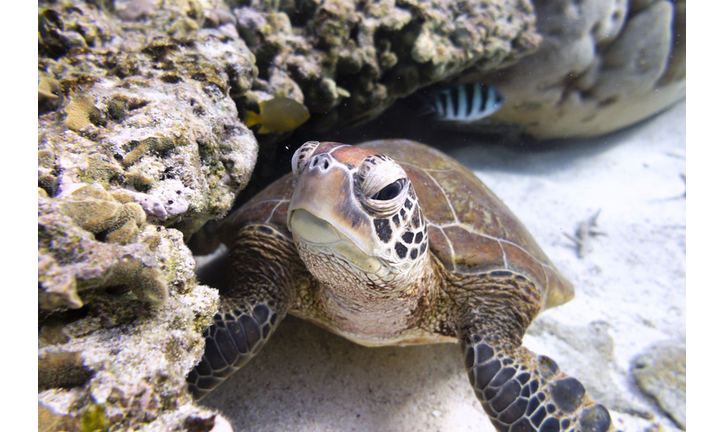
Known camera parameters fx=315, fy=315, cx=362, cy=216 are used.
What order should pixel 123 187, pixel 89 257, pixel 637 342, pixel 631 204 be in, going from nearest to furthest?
1. pixel 89 257
2. pixel 123 187
3. pixel 637 342
4. pixel 631 204

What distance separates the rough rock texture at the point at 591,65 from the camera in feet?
10.5

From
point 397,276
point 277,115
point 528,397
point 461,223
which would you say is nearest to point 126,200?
point 397,276

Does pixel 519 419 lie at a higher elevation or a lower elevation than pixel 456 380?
higher

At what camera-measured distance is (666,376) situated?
1.85 meters

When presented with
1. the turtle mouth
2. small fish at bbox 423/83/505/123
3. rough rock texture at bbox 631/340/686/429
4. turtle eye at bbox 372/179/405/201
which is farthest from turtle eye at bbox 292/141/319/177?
rough rock texture at bbox 631/340/686/429

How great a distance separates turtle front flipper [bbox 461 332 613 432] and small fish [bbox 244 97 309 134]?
1561 millimetres

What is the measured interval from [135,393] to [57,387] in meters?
0.13

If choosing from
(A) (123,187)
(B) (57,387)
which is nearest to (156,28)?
(A) (123,187)

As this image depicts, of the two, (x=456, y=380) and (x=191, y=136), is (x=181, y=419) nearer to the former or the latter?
(x=191, y=136)

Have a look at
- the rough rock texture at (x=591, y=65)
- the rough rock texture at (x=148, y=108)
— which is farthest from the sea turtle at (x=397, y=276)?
the rough rock texture at (x=591, y=65)

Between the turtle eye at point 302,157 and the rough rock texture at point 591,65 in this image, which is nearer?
the turtle eye at point 302,157

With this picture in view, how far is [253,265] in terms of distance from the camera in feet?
5.13

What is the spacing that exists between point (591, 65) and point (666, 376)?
3.11 meters

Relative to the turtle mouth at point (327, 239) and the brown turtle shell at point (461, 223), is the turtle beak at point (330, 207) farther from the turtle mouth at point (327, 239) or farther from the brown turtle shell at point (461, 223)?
the brown turtle shell at point (461, 223)
